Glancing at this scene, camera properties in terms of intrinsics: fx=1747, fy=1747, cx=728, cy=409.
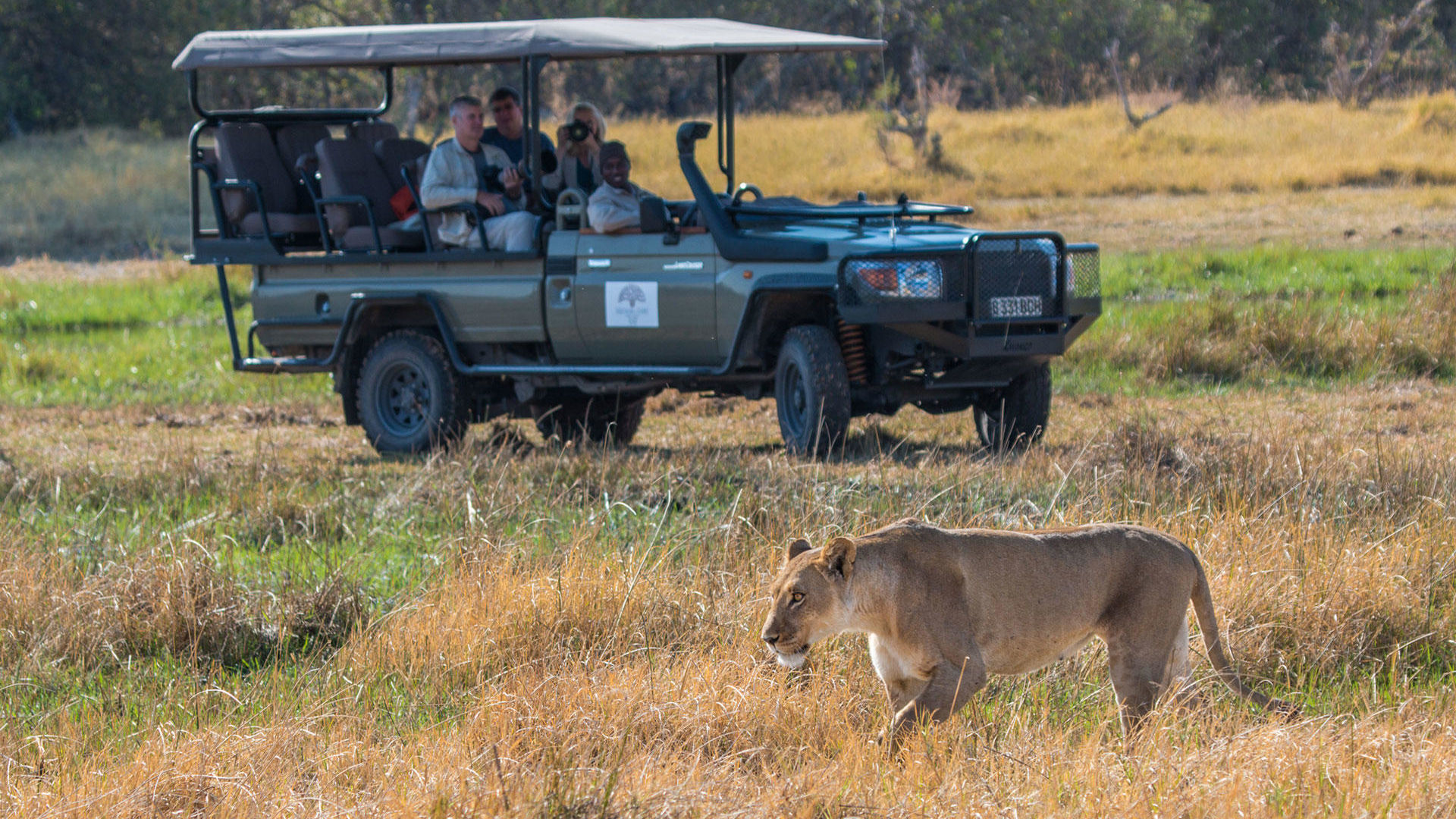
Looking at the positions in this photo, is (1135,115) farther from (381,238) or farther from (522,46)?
(522,46)

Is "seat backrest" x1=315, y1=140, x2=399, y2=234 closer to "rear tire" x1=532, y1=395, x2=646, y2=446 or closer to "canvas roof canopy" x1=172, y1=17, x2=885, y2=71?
"canvas roof canopy" x1=172, y1=17, x2=885, y2=71

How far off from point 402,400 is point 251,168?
1.64m

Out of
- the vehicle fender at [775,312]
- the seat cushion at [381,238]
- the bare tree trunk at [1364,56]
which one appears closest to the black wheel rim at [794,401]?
the vehicle fender at [775,312]

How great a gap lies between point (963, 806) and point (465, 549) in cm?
274

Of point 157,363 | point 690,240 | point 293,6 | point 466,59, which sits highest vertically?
point 293,6

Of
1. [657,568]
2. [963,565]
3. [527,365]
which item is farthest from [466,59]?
[963,565]

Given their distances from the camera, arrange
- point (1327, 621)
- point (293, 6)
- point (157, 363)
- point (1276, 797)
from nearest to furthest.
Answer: point (1276, 797)
point (1327, 621)
point (157, 363)
point (293, 6)

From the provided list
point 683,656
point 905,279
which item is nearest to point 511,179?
point 905,279

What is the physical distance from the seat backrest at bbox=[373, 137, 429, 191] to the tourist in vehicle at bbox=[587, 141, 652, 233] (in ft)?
4.93

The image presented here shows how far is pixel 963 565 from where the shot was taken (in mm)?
3980

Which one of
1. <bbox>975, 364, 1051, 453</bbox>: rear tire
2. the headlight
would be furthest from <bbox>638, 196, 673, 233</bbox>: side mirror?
<bbox>975, 364, 1051, 453</bbox>: rear tire

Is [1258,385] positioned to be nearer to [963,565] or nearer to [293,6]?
[963,565]

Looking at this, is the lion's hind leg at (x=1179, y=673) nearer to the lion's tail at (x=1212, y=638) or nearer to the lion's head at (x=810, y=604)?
the lion's tail at (x=1212, y=638)

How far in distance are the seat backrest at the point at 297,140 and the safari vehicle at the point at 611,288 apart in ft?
0.04
